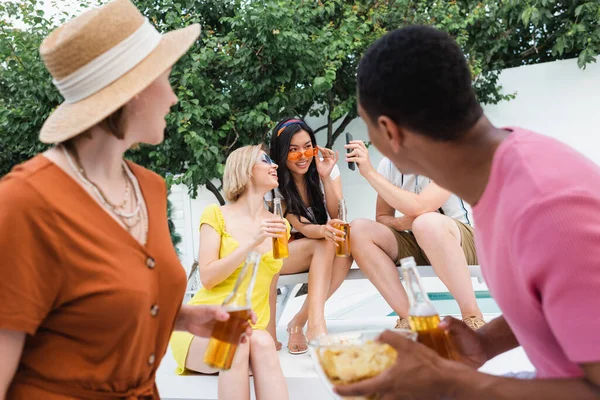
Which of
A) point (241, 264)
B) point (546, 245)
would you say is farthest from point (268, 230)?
point (546, 245)

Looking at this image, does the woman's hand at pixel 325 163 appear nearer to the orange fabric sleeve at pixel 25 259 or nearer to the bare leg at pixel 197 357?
the bare leg at pixel 197 357

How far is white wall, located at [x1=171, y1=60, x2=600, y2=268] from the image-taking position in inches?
349

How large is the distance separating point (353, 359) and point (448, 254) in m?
2.42

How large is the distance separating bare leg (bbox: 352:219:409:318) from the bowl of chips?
8.12 feet

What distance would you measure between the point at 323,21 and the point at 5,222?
824 centimetres

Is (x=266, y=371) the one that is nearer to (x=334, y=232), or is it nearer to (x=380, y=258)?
(x=334, y=232)

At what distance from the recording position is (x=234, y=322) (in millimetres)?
A: 1645

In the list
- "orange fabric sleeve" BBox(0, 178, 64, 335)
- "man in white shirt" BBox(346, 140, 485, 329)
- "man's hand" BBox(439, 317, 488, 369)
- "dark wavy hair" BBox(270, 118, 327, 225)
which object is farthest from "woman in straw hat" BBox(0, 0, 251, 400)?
"dark wavy hair" BBox(270, 118, 327, 225)

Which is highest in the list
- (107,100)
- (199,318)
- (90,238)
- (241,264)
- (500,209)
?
(107,100)

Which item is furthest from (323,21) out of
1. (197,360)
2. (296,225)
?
(197,360)

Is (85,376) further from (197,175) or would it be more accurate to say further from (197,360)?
(197,175)

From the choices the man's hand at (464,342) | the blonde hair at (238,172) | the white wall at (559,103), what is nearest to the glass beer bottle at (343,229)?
the blonde hair at (238,172)

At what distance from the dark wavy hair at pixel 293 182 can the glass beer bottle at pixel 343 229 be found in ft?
1.23

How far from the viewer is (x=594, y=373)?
99 centimetres
